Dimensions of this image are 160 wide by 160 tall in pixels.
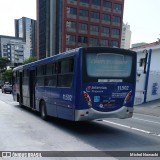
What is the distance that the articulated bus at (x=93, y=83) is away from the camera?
8.34 metres

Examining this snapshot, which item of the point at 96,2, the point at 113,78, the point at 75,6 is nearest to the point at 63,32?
the point at 75,6

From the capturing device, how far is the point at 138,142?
24.6ft

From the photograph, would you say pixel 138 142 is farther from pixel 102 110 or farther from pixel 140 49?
pixel 140 49

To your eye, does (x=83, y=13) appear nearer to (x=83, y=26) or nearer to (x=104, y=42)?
(x=83, y=26)

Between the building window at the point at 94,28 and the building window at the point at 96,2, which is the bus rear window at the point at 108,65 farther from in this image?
the building window at the point at 96,2

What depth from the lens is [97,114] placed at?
8.52m

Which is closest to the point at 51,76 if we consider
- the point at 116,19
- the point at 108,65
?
the point at 108,65

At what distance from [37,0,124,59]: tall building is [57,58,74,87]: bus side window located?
62.4 m

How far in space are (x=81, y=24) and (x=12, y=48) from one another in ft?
273

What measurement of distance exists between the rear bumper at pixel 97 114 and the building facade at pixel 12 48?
471 feet

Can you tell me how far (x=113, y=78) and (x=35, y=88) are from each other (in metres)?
5.72

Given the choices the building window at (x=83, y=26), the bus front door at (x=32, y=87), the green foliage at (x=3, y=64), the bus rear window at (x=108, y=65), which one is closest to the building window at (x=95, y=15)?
the building window at (x=83, y=26)

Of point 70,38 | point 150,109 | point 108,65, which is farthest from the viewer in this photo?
point 70,38

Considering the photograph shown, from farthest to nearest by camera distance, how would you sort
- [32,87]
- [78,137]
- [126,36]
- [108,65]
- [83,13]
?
[126,36] < [83,13] < [32,87] < [108,65] < [78,137]
